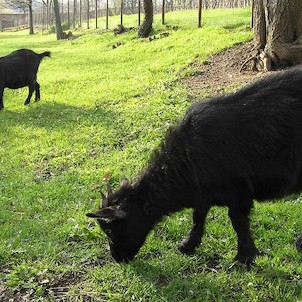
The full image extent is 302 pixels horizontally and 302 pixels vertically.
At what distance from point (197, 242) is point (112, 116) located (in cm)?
549

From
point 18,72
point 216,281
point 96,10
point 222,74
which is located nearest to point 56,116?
point 18,72

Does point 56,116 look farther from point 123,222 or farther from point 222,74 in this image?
point 123,222

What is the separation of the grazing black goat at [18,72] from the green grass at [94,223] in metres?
0.54

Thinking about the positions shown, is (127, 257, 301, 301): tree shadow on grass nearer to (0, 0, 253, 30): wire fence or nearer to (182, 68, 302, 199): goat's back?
(182, 68, 302, 199): goat's back

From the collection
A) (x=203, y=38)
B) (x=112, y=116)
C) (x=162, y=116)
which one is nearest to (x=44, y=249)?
(x=162, y=116)

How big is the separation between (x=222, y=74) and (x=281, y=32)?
178 cm

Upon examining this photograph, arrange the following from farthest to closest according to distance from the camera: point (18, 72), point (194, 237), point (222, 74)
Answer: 1. point (18, 72)
2. point (222, 74)
3. point (194, 237)

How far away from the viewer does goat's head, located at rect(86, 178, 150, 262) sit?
4.03m

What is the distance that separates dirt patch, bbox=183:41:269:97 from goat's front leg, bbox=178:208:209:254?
490 centimetres

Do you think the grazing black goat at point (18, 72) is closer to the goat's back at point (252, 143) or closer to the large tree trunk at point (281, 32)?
the large tree trunk at point (281, 32)

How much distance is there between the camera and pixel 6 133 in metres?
9.70

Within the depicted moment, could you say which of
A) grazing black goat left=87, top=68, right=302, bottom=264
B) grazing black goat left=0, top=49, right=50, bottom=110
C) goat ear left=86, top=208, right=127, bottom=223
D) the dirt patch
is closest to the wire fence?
the dirt patch

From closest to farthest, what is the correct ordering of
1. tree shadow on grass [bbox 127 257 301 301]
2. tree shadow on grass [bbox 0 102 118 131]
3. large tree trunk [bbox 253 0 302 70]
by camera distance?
tree shadow on grass [bbox 127 257 301 301]
large tree trunk [bbox 253 0 302 70]
tree shadow on grass [bbox 0 102 118 131]

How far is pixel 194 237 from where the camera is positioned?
452 cm
